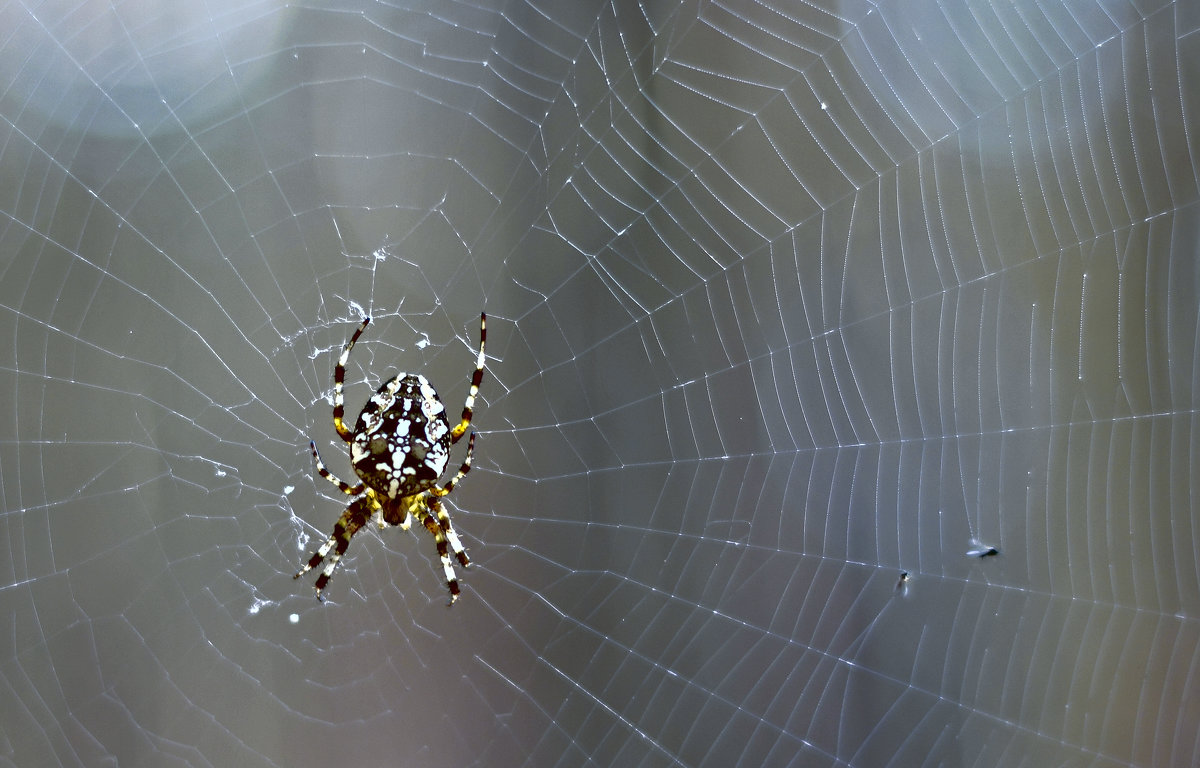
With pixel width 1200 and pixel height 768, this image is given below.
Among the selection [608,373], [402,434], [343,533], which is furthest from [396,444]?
[608,373]

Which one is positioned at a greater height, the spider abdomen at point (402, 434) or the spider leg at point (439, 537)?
the spider abdomen at point (402, 434)

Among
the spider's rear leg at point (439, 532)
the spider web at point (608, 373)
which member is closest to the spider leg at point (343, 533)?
the spider's rear leg at point (439, 532)

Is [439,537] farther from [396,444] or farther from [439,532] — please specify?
[396,444]

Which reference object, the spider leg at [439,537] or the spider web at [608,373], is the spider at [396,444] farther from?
the spider web at [608,373]

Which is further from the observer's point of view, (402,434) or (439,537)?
(439,537)

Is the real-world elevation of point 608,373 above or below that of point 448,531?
above

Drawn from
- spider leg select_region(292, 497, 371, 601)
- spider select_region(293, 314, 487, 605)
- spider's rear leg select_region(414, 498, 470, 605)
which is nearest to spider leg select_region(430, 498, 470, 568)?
spider's rear leg select_region(414, 498, 470, 605)

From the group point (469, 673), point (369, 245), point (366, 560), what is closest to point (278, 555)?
point (366, 560)
